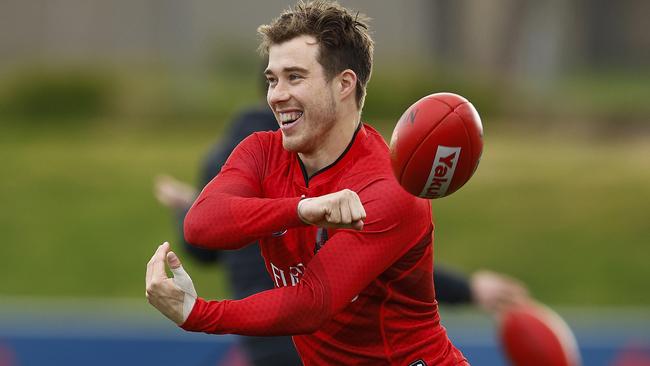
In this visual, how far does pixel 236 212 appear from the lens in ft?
11.6

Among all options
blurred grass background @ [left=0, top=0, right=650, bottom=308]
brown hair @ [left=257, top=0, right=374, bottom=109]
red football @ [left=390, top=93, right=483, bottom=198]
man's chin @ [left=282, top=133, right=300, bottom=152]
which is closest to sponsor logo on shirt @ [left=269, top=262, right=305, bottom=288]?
man's chin @ [left=282, top=133, right=300, bottom=152]

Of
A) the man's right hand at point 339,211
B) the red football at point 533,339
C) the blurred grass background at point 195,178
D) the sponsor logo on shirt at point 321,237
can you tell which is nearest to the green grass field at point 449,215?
the blurred grass background at point 195,178

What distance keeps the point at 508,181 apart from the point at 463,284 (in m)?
7.95

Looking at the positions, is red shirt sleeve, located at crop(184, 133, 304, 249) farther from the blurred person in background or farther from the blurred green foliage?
the blurred green foliage

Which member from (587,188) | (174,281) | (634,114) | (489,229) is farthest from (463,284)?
(634,114)

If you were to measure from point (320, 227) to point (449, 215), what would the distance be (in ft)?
30.8

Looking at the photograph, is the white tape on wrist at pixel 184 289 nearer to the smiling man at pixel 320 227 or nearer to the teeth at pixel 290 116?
the smiling man at pixel 320 227

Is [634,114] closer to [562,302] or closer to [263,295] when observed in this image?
[562,302]

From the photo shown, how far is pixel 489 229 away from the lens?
41.2 feet

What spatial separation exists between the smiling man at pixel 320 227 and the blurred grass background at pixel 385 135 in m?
7.65

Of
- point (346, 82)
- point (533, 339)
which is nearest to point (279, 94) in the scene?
point (346, 82)

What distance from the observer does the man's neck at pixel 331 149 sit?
3.76 metres

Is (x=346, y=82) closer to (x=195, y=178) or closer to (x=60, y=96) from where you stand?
(x=195, y=178)

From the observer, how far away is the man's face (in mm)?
3668
